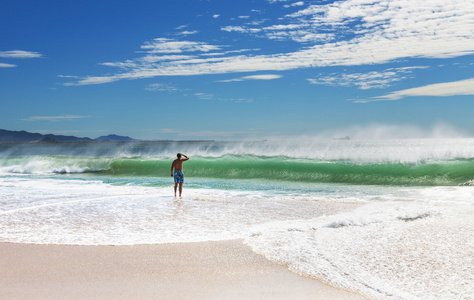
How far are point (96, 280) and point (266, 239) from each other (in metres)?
2.72

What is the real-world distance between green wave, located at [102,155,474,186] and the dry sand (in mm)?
15075

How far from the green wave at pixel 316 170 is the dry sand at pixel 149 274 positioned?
15.1 metres

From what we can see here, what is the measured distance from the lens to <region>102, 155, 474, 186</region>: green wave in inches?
750

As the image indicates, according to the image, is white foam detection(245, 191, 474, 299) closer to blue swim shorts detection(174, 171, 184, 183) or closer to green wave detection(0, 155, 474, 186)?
blue swim shorts detection(174, 171, 184, 183)

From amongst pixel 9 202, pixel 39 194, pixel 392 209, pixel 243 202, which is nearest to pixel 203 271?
pixel 392 209

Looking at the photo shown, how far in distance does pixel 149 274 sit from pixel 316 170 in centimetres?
1873

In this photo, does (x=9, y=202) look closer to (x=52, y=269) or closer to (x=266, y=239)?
(x=52, y=269)

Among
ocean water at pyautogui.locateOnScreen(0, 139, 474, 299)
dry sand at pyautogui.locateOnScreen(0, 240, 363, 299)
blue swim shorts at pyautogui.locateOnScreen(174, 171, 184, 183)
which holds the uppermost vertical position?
blue swim shorts at pyautogui.locateOnScreen(174, 171, 184, 183)

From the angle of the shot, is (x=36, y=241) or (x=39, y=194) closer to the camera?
(x=36, y=241)

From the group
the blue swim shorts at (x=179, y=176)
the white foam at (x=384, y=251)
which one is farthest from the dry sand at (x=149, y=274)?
the blue swim shorts at (x=179, y=176)

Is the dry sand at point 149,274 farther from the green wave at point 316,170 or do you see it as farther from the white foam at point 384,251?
the green wave at point 316,170

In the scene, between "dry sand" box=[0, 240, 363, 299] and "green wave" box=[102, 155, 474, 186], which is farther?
"green wave" box=[102, 155, 474, 186]

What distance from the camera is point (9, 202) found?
35.9 ft

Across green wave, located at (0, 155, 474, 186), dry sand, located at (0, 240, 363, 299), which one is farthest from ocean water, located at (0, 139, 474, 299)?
green wave, located at (0, 155, 474, 186)
